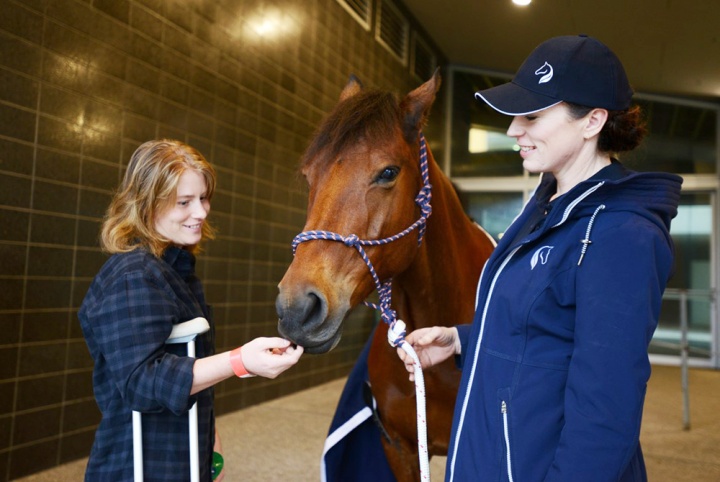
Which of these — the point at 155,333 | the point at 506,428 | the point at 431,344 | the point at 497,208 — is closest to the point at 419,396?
the point at 431,344

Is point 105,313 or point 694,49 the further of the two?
point 694,49

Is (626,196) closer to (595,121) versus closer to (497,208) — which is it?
(595,121)

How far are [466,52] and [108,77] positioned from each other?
18.0 feet

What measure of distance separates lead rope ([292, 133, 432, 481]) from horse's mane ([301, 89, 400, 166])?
0.15 m

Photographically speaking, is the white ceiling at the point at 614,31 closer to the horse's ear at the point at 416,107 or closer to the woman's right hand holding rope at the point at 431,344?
the horse's ear at the point at 416,107

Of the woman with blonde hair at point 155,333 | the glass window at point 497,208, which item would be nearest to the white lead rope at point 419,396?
the woman with blonde hair at point 155,333

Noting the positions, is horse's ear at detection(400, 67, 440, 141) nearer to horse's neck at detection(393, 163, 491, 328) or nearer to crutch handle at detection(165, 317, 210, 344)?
horse's neck at detection(393, 163, 491, 328)

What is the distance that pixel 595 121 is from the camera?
92 cm

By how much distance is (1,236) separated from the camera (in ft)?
8.08

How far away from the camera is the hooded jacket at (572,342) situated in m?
0.77

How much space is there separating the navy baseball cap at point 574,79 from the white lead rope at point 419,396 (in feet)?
1.69

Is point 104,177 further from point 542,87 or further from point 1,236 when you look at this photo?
point 542,87

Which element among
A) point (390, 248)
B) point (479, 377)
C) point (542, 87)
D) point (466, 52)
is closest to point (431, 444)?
point (390, 248)

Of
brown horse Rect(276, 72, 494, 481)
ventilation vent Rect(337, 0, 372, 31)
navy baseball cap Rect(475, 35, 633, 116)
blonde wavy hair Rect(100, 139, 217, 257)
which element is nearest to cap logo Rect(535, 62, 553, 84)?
navy baseball cap Rect(475, 35, 633, 116)
